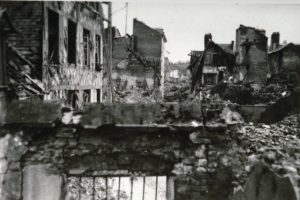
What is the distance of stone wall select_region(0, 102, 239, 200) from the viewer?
4.48 metres

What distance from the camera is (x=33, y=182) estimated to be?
178 inches

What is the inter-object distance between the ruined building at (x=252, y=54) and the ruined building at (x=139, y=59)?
332 inches

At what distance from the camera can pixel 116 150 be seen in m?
4.57

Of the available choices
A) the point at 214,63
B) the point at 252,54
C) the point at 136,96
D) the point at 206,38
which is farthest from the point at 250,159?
the point at 206,38

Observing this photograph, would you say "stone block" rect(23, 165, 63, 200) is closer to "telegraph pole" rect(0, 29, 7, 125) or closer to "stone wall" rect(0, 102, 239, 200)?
"stone wall" rect(0, 102, 239, 200)

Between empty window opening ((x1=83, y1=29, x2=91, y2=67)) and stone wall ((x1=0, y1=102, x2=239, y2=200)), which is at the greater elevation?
empty window opening ((x1=83, y1=29, x2=91, y2=67))

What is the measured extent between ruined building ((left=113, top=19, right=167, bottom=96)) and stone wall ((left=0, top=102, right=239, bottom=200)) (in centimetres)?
2366

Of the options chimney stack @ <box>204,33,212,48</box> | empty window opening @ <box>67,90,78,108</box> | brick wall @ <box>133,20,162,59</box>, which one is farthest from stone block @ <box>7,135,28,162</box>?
chimney stack @ <box>204,33,212,48</box>

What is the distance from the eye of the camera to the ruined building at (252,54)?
31.3 metres

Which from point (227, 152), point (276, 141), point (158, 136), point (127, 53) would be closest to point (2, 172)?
point (158, 136)

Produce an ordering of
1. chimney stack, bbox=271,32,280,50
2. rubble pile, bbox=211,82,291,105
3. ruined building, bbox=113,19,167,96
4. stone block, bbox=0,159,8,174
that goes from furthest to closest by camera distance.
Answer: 1. chimney stack, bbox=271,32,280,50
2. ruined building, bbox=113,19,167,96
3. rubble pile, bbox=211,82,291,105
4. stone block, bbox=0,159,8,174

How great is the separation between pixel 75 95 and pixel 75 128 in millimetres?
7519

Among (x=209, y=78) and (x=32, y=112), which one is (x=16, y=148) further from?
(x=209, y=78)

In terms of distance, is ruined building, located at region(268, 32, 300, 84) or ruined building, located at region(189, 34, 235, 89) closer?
ruined building, located at region(189, 34, 235, 89)
